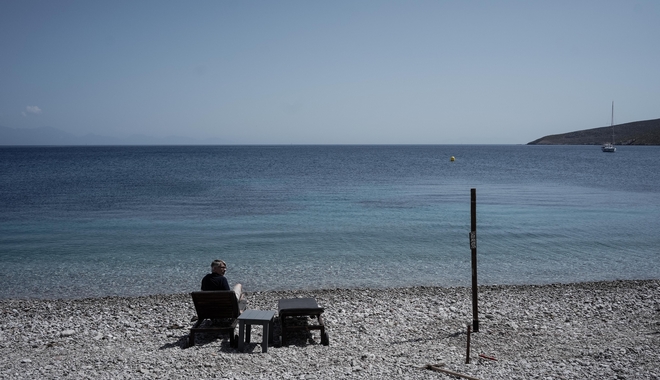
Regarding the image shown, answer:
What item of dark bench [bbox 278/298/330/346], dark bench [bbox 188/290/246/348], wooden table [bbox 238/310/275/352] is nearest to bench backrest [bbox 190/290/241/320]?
dark bench [bbox 188/290/246/348]

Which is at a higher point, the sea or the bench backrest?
the bench backrest

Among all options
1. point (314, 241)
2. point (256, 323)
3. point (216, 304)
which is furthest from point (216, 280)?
point (314, 241)

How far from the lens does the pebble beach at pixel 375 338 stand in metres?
6.70

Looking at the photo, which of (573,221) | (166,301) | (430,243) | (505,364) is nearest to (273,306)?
(166,301)

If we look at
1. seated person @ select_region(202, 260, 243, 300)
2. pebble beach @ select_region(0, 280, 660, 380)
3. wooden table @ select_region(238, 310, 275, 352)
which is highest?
seated person @ select_region(202, 260, 243, 300)

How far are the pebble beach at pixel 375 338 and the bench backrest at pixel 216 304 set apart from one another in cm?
42

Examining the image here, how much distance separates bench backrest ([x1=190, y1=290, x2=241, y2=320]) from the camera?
806 cm

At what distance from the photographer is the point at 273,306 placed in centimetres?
1078

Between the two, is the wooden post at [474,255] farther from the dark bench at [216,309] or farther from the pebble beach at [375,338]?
the dark bench at [216,309]

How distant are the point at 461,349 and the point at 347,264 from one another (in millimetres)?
7289

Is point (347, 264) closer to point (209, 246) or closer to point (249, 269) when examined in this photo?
point (249, 269)

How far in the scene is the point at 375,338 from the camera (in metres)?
8.31

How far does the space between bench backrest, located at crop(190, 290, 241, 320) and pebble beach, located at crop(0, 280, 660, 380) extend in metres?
0.42

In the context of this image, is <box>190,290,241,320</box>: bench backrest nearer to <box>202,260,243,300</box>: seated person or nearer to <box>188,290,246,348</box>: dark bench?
<box>188,290,246,348</box>: dark bench
